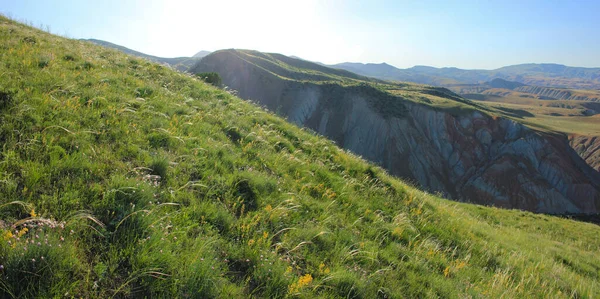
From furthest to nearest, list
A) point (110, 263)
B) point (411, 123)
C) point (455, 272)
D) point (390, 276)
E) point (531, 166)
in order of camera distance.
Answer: point (411, 123)
point (531, 166)
point (455, 272)
point (390, 276)
point (110, 263)

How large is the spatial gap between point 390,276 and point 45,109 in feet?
A: 20.3

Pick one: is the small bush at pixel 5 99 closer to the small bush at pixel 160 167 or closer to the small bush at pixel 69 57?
the small bush at pixel 160 167

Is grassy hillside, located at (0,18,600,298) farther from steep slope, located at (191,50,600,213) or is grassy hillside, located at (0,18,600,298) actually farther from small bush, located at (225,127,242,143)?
steep slope, located at (191,50,600,213)

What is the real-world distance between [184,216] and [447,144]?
72140mm

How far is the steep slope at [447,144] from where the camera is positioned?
2317 inches

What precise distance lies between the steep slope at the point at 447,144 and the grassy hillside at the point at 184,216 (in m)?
56.3

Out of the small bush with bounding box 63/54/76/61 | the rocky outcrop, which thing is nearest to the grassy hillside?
the small bush with bounding box 63/54/76/61

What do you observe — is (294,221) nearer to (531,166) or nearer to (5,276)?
(5,276)

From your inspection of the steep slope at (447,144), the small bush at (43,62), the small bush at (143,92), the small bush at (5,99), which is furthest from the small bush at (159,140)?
the steep slope at (447,144)

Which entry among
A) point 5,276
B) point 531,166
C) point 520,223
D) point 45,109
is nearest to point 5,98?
point 45,109

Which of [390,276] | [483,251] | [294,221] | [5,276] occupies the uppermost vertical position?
[5,276]

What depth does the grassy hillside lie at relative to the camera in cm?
279

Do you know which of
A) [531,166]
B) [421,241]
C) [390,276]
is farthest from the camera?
[531,166]

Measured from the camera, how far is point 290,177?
20.7 ft
